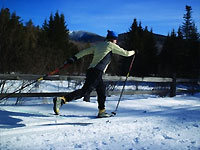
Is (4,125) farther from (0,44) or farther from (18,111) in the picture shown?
(0,44)

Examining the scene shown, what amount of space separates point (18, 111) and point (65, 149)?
226cm

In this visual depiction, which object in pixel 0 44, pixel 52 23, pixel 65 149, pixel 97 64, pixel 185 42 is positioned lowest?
pixel 65 149

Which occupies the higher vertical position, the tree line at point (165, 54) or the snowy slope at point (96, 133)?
the tree line at point (165, 54)

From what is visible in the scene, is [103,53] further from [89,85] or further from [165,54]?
[165,54]

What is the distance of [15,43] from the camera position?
825cm

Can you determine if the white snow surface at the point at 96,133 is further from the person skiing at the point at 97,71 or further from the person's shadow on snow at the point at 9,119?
the person skiing at the point at 97,71

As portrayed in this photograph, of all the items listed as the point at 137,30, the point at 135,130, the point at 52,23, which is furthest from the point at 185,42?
the point at 135,130

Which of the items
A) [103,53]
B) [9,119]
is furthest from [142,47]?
[9,119]

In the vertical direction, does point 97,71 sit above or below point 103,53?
below

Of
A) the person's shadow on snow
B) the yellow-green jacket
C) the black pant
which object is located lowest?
the person's shadow on snow

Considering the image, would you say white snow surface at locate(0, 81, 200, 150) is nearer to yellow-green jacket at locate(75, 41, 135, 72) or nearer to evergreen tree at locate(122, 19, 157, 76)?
yellow-green jacket at locate(75, 41, 135, 72)

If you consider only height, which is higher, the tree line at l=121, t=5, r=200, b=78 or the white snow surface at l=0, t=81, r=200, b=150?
the tree line at l=121, t=5, r=200, b=78

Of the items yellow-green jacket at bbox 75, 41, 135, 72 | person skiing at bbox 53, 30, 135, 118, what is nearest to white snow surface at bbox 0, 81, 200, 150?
person skiing at bbox 53, 30, 135, 118

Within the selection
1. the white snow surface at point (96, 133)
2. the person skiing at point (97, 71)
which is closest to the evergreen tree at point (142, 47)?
the person skiing at point (97, 71)
